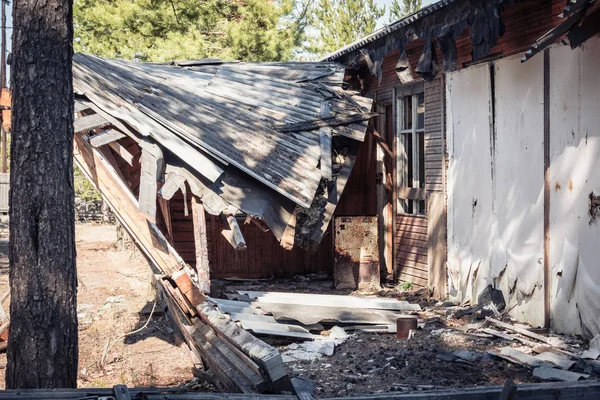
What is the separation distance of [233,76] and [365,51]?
2623 millimetres

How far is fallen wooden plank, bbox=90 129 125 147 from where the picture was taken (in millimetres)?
8125

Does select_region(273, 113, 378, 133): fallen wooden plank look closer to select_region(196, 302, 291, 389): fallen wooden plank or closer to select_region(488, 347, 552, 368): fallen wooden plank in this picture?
select_region(196, 302, 291, 389): fallen wooden plank

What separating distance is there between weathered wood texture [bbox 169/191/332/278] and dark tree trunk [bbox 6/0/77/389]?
7.74 metres

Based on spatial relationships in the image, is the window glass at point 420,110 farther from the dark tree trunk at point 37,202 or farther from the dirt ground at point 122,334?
the dark tree trunk at point 37,202

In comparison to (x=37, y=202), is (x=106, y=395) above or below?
below

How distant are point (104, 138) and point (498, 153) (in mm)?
4932

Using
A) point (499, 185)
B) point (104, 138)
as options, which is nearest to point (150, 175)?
point (104, 138)

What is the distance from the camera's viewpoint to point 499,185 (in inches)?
356

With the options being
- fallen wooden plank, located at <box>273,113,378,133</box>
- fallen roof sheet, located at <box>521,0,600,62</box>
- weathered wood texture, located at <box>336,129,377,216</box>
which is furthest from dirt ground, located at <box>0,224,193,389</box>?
fallen roof sheet, located at <box>521,0,600,62</box>

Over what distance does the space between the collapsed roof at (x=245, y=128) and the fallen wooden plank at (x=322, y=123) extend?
0.02 meters

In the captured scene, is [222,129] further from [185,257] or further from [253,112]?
[185,257]

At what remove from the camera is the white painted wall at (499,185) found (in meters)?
8.34

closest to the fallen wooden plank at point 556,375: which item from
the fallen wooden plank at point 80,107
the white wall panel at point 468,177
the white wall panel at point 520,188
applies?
the white wall panel at point 520,188

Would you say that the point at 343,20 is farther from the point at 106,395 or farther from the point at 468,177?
the point at 106,395
